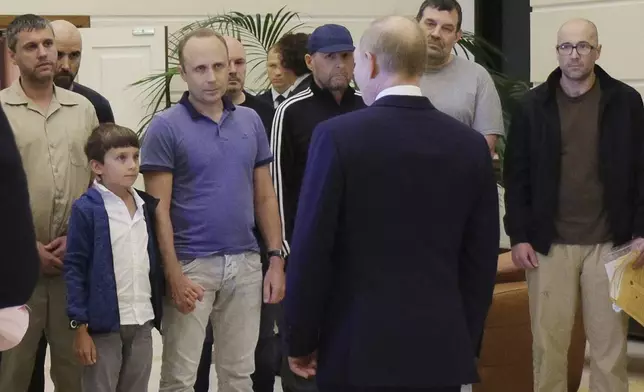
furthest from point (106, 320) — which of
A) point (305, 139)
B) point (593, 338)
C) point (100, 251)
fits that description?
point (593, 338)

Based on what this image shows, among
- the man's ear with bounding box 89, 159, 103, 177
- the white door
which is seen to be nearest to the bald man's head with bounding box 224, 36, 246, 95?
the man's ear with bounding box 89, 159, 103, 177

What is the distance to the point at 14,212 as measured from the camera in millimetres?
1816

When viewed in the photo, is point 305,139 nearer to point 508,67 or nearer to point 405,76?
point 405,76

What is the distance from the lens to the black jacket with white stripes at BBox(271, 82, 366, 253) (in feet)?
12.6

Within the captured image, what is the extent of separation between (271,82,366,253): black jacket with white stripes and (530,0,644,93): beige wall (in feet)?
8.37

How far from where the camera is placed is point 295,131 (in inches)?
151

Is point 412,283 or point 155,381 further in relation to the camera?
point 155,381

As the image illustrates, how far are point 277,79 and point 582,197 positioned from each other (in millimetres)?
1848

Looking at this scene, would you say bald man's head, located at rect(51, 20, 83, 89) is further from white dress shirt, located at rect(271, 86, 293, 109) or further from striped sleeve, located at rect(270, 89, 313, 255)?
white dress shirt, located at rect(271, 86, 293, 109)

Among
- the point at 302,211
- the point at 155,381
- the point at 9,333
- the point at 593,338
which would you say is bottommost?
the point at 155,381

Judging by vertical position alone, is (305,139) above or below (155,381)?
above

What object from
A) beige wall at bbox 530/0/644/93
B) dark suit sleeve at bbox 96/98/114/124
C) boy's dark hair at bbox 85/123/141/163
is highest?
beige wall at bbox 530/0/644/93

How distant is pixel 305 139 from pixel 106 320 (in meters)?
1.02

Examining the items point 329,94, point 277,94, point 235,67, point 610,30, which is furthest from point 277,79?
point 610,30
